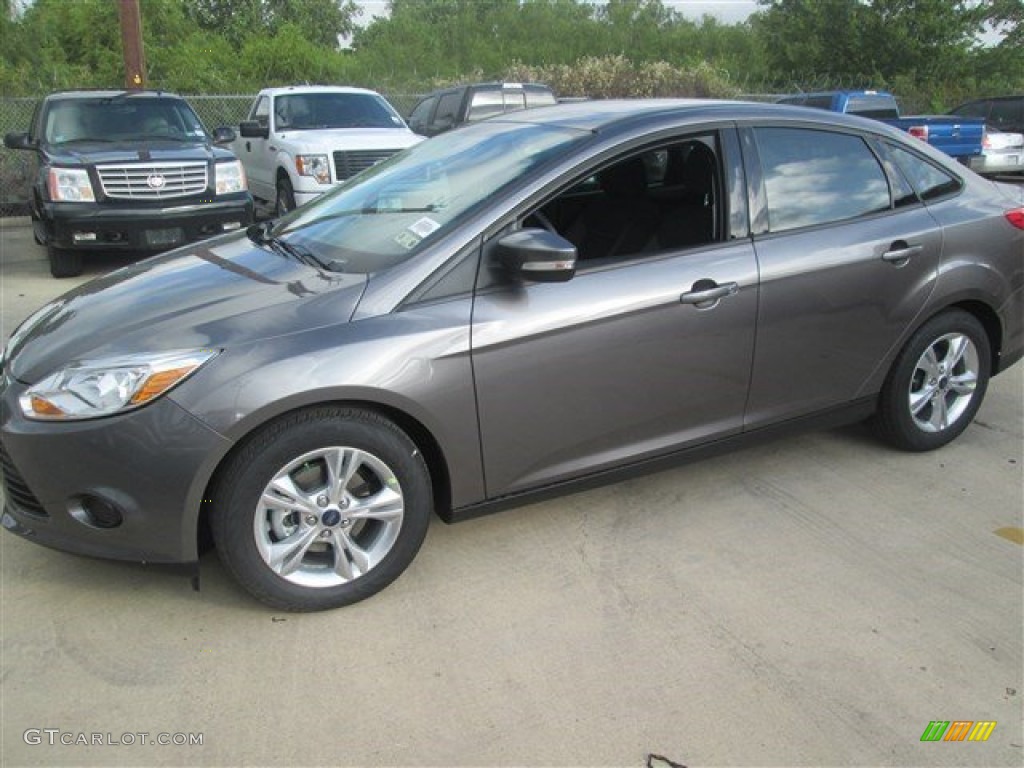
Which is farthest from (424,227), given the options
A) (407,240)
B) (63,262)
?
(63,262)

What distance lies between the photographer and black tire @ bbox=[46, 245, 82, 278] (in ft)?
27.0

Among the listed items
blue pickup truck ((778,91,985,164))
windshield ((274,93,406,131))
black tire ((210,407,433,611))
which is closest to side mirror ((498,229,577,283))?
black tire ((210,407,433,611))

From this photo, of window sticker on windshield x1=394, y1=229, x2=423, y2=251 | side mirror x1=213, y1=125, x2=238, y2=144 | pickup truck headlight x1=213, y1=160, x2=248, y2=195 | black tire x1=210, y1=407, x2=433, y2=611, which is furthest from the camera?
side mirror x1=213, y1=125, x2=238, y2=144

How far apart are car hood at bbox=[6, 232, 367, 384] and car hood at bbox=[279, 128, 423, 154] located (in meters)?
6.83

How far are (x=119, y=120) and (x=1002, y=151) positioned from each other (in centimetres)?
1357

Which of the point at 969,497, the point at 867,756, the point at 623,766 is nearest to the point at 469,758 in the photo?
the point at 623,766

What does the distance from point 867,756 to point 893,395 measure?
81.6 inches

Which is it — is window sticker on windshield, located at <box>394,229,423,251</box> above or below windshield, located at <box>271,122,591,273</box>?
below

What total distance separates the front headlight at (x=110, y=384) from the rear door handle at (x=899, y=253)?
281 centimetres

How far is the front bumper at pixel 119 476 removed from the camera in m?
2.57

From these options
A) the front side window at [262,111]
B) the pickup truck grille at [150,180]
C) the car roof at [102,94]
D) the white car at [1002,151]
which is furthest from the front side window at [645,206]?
the white car at [1002,151]

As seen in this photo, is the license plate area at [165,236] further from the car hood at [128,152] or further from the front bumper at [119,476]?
the front bumper at [119,476]

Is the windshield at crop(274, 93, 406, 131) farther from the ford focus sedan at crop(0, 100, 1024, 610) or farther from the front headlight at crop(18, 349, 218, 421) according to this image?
the front headlight at crop(18, 349, 218, 421)

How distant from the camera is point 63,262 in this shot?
8258mm
